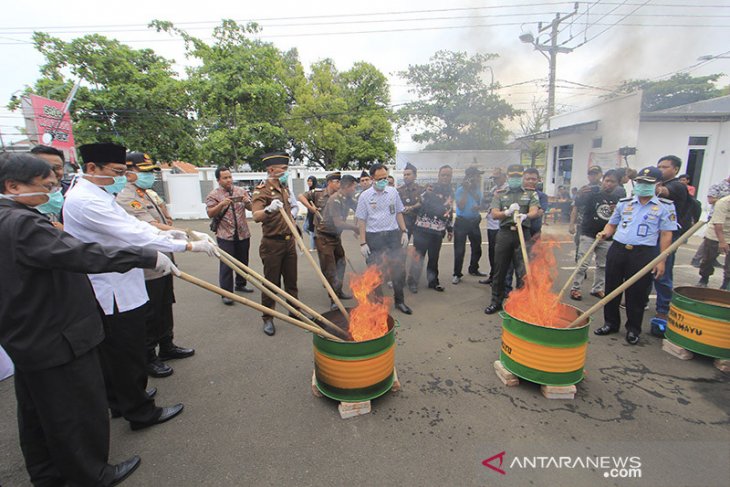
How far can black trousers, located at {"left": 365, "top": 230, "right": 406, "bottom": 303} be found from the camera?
16.7 ft

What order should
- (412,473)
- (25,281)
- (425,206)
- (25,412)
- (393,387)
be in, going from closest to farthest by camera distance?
(25,281) → (25,412) → (412,473) → (393,387) → (425,206)

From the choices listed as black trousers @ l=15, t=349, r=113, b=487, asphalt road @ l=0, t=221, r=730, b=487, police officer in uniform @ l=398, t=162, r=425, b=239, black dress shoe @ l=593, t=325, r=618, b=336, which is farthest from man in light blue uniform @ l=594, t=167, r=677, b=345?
black trousers @ l=15, t=349, r=113, b=487

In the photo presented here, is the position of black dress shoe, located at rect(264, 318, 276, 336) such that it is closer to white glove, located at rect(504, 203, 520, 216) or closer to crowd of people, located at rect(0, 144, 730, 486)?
crowd of people, located at rect(0, 144, 730, 486)

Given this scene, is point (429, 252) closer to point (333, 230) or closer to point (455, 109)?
point (333, 230)

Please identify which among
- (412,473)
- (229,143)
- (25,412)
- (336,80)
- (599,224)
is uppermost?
(336,80)

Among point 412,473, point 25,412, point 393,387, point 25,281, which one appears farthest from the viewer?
point 393,387

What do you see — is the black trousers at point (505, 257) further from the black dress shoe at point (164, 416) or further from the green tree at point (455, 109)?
the green tree at point (455, 109)

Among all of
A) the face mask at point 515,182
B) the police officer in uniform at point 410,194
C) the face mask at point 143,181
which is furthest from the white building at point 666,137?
the face mask at point 143,181

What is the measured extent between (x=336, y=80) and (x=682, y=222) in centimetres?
3316

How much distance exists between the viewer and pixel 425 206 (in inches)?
238

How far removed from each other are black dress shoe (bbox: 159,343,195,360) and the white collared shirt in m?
1.55

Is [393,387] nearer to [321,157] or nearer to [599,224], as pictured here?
[599,224]

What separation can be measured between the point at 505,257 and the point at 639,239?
61.0 inches

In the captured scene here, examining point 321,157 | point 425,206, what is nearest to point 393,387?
point 425,206
